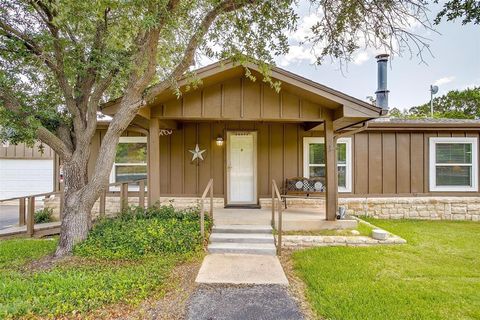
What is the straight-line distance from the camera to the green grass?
301cm

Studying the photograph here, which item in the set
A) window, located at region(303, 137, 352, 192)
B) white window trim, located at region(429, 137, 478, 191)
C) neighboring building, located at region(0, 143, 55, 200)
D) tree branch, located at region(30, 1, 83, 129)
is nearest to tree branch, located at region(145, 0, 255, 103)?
tree branch, located at region(30, 1, 83, 129)

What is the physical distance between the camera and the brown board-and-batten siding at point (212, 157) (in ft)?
25.9

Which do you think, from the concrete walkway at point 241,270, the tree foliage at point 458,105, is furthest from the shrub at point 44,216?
the tree foliage at point 458,105

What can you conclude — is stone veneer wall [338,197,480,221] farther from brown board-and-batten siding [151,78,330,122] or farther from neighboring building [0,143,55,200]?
neighboring building [0,143,55,200]

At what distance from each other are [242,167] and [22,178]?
9690 millimetres

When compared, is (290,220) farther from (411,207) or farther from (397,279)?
(411,207)

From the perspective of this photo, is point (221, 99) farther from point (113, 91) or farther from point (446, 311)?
point (446, 311)

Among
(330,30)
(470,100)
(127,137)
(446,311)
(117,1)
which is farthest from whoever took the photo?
(470,100)

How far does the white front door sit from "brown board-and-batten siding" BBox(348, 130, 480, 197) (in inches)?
120

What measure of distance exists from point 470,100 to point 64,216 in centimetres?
2700

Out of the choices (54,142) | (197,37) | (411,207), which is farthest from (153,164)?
(411,207)

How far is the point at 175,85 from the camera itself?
4.77m

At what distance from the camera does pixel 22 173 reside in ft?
37.4

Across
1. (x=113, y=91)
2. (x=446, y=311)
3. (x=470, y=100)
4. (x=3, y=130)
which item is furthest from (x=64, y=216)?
(x=470, y=100)
